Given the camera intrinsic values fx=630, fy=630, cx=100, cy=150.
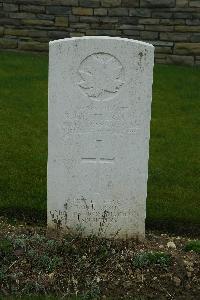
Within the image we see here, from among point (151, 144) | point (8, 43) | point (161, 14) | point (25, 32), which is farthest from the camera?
point (8, 43)

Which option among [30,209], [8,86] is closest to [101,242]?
[30,209]

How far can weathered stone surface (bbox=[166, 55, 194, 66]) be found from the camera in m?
11.8

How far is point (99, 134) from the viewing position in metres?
4.54

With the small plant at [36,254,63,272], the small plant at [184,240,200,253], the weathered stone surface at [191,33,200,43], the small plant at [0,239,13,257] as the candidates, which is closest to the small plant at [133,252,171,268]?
the small plant at [184,240,200,253]

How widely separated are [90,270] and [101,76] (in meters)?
1.36

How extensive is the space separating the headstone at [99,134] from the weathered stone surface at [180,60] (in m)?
7.52

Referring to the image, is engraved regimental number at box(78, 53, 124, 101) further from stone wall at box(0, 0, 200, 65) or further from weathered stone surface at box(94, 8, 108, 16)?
weathered stone surface at box(94, 8, 108, 16)

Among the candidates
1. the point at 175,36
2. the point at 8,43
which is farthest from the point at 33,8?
the point at 175,36

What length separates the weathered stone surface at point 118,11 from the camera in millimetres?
11812

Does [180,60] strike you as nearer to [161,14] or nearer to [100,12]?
[161,14]

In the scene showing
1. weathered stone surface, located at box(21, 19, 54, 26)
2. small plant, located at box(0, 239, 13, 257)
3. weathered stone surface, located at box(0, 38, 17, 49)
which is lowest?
small plant, located at box(0, 239, 13, 257)

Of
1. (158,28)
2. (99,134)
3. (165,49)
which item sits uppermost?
(158,28)

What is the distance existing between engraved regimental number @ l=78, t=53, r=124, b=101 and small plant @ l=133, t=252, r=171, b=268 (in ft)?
3.75

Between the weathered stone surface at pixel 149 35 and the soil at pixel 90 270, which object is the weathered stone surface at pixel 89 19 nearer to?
the weathered stone surface at pixel 149 35
